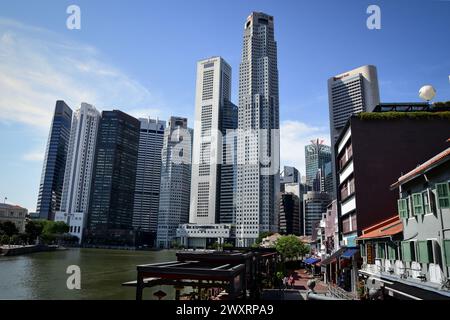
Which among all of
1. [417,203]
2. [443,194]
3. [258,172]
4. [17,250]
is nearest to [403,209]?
[417,203]

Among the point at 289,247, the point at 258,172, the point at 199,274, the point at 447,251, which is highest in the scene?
the point at 258,172

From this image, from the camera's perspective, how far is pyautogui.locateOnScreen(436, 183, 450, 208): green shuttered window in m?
14.8

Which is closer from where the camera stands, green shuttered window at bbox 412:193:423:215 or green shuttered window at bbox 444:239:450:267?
green shuttered window at bbox 444:239:450:267

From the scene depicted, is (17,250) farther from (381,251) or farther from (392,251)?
(392,251)

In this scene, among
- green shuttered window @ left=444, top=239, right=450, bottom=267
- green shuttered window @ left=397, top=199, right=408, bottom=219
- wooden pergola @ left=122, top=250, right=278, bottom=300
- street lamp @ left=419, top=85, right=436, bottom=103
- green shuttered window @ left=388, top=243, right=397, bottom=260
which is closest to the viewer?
green shuttered window @ left=444, top=239, right=450, bottom=267

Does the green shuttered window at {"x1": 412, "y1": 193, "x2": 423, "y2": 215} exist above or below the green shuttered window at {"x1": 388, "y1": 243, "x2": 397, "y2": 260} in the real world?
above

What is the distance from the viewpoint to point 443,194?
1512 cm

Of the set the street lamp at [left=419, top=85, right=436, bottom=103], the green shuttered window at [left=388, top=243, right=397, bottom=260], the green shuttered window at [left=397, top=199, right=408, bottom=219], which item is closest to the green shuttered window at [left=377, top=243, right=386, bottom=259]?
the green shuttered window at [left=388, top=243, right=397, bottom=260]

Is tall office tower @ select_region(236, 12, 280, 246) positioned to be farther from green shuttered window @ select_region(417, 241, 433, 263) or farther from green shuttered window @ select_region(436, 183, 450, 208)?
green shuttered window @ select_region(436, 183, 450, 208)

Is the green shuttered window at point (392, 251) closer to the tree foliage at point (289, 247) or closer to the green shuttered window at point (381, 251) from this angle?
the green shuttered window at point (381, 251)

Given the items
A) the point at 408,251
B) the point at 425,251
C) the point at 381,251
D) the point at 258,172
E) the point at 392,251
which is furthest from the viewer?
the point at 258,172

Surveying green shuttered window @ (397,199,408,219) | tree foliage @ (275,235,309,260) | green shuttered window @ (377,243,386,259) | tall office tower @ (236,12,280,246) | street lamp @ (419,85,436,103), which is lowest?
tree foliage @ (275,235,309,260)
